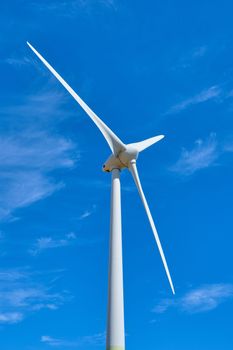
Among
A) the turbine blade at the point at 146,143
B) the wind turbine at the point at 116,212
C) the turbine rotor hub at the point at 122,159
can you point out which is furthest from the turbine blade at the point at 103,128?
the turbine blade at the point at 146,143

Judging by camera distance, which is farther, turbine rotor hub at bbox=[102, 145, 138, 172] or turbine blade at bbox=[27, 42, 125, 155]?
turbine rotor hub at bbox=[102, 145, 138, 172]

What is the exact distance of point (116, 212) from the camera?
85.2 ft

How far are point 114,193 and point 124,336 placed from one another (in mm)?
8768

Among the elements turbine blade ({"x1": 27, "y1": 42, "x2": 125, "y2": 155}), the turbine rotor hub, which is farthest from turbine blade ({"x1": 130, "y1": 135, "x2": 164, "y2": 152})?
turbine blade ({"x1": 27, "y1": 42, "x2": 125, "y2": 155})

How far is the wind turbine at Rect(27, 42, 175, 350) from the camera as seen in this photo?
2209 cm

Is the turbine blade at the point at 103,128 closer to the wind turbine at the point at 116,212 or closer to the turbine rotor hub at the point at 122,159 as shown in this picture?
the wind turbine at the point at 116,212

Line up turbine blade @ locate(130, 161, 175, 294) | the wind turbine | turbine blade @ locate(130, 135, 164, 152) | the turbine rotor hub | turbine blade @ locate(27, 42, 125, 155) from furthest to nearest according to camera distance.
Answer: turbine blade @ locate(130, 135, 164, 152)
the turbine rotor hub
turbine blade @ locate(27, 42, 125, 155)
turbine blade @ locate(130, 161, 175, 294)
the wind turbine

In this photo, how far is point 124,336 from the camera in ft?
72.5

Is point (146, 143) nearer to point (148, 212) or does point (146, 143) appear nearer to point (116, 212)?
point (148, 212)

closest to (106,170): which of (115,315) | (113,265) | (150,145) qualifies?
(150,145)

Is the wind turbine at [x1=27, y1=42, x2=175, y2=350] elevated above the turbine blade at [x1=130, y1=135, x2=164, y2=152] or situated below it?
below

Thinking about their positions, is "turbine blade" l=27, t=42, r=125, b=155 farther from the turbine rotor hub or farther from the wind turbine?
the turbine rotor hub

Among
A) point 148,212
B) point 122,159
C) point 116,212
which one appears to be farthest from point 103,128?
point 116,212

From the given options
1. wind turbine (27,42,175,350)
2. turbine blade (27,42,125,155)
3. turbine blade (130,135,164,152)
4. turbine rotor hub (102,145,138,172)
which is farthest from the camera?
turbine blade (130,135,164,152)
